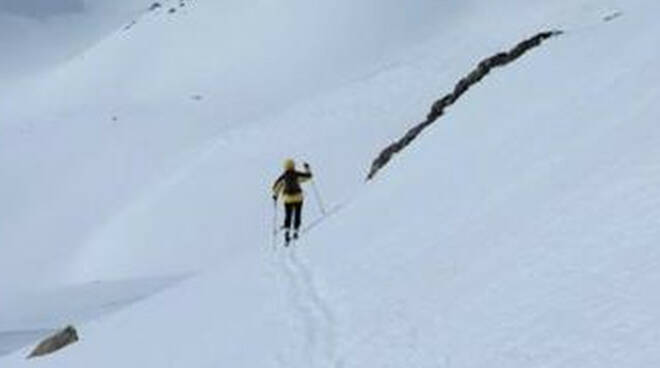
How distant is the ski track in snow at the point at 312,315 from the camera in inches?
569

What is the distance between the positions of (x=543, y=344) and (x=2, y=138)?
9548cm

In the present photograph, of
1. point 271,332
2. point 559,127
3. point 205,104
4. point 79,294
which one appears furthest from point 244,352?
point 205,104

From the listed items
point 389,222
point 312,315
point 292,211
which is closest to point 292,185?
point 292,211

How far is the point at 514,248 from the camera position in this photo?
14.0 metres

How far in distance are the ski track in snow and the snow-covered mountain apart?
0.06 metres

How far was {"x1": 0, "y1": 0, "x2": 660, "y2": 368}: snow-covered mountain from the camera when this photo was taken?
12109mm

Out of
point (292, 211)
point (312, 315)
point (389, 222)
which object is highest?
point (292, 211)

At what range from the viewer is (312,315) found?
17469mm

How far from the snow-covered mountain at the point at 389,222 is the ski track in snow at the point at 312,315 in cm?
6

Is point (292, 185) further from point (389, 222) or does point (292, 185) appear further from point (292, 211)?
point (389, 222)

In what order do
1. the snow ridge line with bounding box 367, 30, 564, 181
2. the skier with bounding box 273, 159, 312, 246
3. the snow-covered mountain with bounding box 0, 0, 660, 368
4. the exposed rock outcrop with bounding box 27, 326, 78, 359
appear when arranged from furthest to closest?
the snow ridge line with bounding box 367, 30, 564, 181
the skier with bounding box 273, 159, 312, 246
the exposed rock outcrop with bounding box 27, 326, 78, 359
the snow-covered mountain with bounding box 0, 0, 660, 368

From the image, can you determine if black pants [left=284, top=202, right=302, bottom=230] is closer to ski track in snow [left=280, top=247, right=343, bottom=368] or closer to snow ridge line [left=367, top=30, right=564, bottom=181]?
ski track in snow [left=280, top=247, right=343, bottom=368]

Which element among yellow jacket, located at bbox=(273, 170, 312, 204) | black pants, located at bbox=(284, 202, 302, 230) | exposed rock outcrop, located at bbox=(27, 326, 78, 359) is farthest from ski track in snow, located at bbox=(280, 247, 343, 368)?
exposed rock outcrop, located at bbox=(27, 326, 78, 359)

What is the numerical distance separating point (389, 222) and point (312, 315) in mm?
4661
